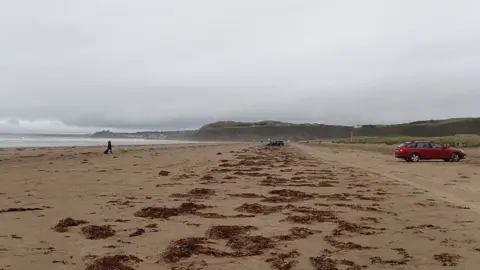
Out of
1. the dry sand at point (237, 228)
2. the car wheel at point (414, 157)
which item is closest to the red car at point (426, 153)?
the car wheel at point (414, 157)

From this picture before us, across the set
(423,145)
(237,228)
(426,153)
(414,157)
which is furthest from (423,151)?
(237,228)

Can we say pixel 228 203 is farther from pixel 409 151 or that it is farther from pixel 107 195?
pixel 409 151

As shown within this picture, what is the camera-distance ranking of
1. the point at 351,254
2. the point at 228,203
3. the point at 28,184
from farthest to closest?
the point at 28,184
the point at 228,203
the point at 351,254

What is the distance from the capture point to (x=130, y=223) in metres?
8.73

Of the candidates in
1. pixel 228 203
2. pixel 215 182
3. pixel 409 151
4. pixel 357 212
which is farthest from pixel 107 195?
pixel 409 151

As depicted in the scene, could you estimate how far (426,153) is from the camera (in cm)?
3362

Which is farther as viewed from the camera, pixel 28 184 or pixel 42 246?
pixel 28 184

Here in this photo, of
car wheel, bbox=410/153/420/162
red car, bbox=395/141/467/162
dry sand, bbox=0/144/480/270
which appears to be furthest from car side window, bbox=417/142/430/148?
dry sand, bbox=0/144/480/270

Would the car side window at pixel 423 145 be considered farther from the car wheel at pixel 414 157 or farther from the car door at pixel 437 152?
the car wheel at pixel 414 157

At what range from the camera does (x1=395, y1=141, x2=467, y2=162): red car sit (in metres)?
33.2

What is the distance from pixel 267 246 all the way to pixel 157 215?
3476mm

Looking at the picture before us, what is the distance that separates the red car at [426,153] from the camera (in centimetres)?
A: 3319

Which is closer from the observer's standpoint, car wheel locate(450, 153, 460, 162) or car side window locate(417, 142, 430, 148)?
car wheel locate(450, 153, 460, 162)

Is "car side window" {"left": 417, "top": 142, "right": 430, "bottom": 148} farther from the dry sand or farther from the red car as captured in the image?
the dry sand
